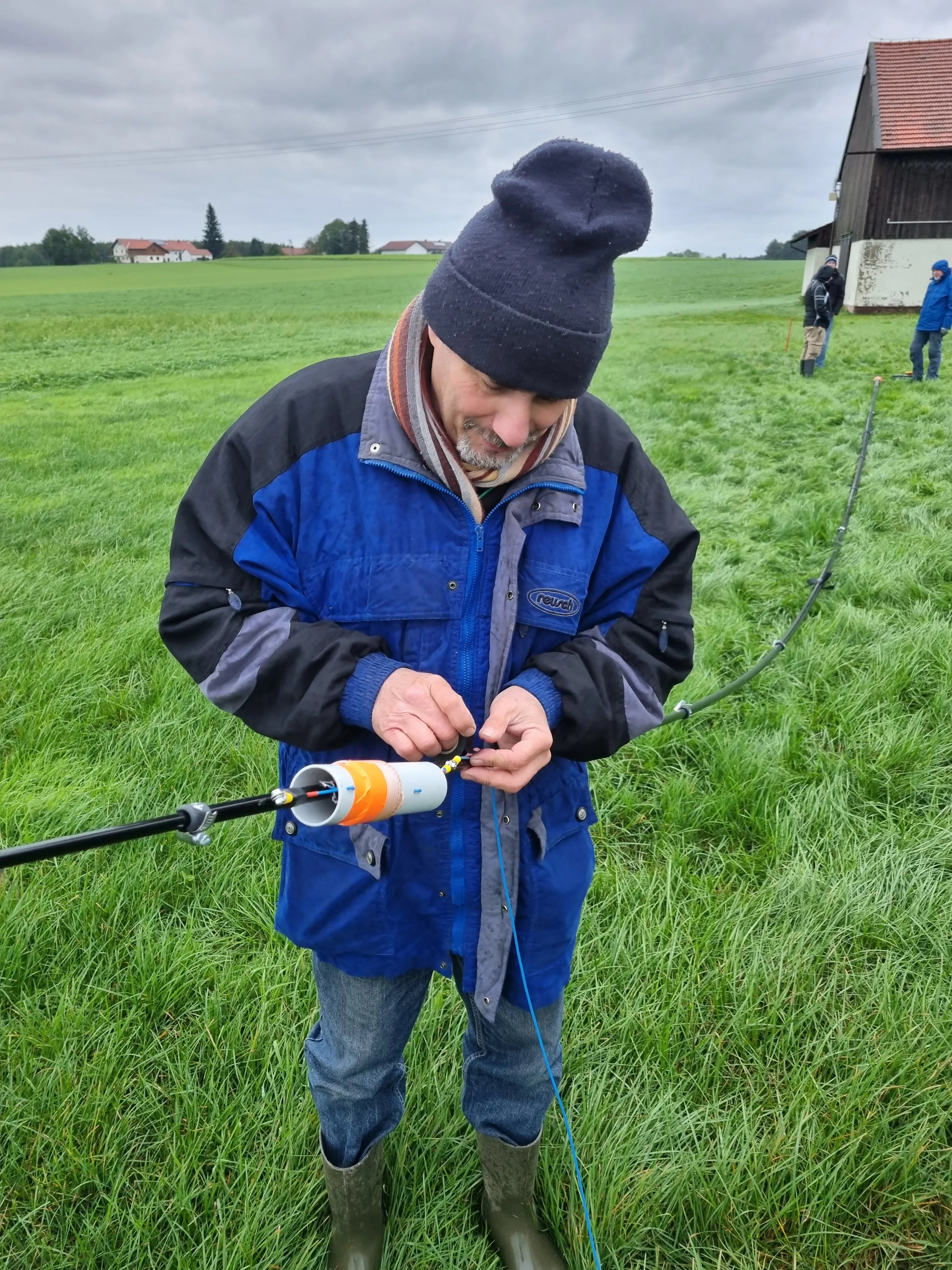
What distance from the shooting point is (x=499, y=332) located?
1.42 metres

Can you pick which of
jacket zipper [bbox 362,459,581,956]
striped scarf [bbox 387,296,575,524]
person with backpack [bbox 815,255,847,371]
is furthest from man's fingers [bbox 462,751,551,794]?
person with backpack [bbox 815,255,847,371]

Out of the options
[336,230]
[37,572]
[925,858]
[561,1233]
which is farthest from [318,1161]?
[336,230]

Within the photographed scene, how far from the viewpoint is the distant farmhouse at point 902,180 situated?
2602 centimetres

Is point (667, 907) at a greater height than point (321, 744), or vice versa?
point (321, 744)

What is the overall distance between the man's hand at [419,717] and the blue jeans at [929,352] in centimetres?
1396

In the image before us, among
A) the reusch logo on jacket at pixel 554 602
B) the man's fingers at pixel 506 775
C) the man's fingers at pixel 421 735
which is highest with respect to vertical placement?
the reusch logo on jacket at pixel 554 602

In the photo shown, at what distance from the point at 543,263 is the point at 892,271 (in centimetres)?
3024

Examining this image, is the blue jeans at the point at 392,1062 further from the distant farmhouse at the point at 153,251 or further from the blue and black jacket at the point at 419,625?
the distant farmhouse at the point at 153,251

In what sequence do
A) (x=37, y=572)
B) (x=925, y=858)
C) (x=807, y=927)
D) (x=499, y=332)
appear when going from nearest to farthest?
(x=499, y=332) < (x=807, y=927) < (x=925, y=858) < (x=37, y=572)

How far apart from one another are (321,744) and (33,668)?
303 centimetres

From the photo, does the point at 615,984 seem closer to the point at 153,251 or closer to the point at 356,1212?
the point at 356,1212

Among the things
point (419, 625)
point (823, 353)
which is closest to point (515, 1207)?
point (419, 625)

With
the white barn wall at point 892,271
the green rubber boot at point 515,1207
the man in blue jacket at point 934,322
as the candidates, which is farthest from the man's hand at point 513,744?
the white barn wall at point 892,271

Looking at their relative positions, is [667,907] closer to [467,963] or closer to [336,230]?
[467,963]
